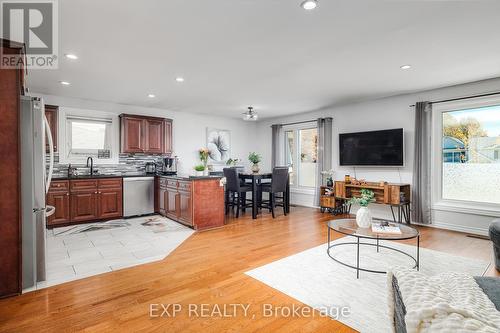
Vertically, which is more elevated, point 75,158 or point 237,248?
point 75,158

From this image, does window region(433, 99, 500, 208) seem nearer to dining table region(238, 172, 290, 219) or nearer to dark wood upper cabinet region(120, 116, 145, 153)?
dining table region(238, 172, 290, 219)

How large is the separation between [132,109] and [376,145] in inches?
214

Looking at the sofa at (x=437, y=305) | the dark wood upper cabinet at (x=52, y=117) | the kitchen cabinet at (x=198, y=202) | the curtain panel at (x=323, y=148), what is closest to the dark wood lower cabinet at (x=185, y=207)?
the kitchen cabinet at (x=198, y=202)

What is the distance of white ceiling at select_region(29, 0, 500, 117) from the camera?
87.7 inches

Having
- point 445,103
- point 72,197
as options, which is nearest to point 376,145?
point 445,103

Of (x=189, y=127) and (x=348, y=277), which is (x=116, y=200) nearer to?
(x=189, y=127)

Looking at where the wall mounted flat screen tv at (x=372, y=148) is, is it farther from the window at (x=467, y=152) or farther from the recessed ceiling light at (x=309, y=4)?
the recessed ceiling light at (x=309, y=4)

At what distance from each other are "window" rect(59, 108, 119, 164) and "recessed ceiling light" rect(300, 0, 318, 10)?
16.3 ft

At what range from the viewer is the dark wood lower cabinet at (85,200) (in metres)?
4.65

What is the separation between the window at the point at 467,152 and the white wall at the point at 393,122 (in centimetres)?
23

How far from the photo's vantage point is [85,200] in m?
4.94

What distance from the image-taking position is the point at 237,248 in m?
3.54

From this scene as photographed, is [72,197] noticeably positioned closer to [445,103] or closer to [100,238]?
[100,238]

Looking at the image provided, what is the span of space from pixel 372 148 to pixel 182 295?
183 inches
